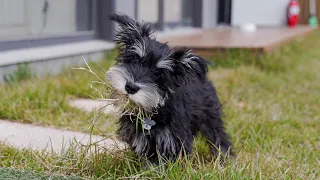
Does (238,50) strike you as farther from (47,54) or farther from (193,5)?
(193,5)

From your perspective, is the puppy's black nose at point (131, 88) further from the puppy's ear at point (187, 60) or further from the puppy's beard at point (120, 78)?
the puppy's ear at point (187, 60)

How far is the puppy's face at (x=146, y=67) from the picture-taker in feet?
8.14

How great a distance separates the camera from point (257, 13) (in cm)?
1599

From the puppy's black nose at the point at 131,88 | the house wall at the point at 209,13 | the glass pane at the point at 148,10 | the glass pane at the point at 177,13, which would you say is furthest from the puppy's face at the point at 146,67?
the house wall at the point at 209,13

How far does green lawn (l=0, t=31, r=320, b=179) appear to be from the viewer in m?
2.77

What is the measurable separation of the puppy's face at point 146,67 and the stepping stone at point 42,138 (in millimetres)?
587

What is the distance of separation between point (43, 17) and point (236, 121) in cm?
329

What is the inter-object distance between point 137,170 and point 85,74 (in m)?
3.05

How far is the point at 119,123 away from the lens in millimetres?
2984

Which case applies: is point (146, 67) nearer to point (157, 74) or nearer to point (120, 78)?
point (157, 74)

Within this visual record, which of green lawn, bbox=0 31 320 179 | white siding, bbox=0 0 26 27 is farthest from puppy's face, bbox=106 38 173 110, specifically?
white siding, bbox=0 0 26 27

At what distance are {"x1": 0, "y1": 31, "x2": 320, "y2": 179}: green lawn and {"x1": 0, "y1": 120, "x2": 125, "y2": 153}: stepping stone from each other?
0.14m

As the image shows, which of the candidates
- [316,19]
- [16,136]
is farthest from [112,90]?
[316,19]

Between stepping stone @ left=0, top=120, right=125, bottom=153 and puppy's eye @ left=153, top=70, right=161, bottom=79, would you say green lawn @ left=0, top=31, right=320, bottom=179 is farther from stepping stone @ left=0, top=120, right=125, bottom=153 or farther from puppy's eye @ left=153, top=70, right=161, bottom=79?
puppy's eye @ left=153, top=70, right=161, bottom=79
